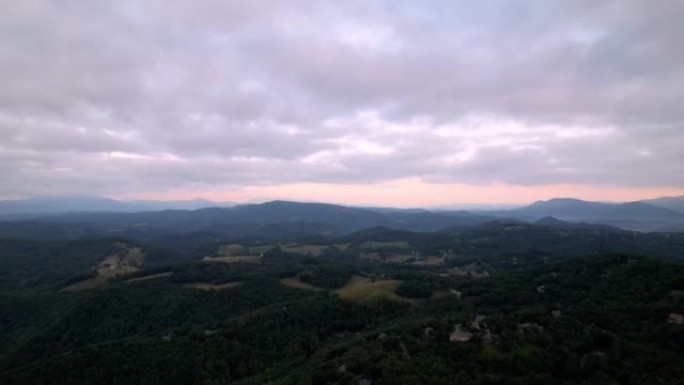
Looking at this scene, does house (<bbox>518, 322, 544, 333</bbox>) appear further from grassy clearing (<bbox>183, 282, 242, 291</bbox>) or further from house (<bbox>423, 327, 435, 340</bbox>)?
grassy clearing (<bbox>183, 282, 242, 291</bbox>)

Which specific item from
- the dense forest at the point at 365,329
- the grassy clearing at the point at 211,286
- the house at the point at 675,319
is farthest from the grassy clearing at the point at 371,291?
the house at the point at 675,319

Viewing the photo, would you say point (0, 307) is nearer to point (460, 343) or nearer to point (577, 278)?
point (460, 343)

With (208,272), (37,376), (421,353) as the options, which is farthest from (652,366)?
(208,272)

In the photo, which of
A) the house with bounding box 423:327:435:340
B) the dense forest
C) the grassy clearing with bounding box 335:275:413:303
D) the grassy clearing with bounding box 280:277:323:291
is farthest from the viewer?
the grassy clearing with bounding box 280:277:323:291

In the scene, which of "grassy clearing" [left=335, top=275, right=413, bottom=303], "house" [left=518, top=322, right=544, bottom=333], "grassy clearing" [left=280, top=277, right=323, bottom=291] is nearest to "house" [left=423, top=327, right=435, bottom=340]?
Result: "house" [left=518, top=322, right=544, bottom=333]

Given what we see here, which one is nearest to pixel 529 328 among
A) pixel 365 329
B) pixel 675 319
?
pixel 675 319
